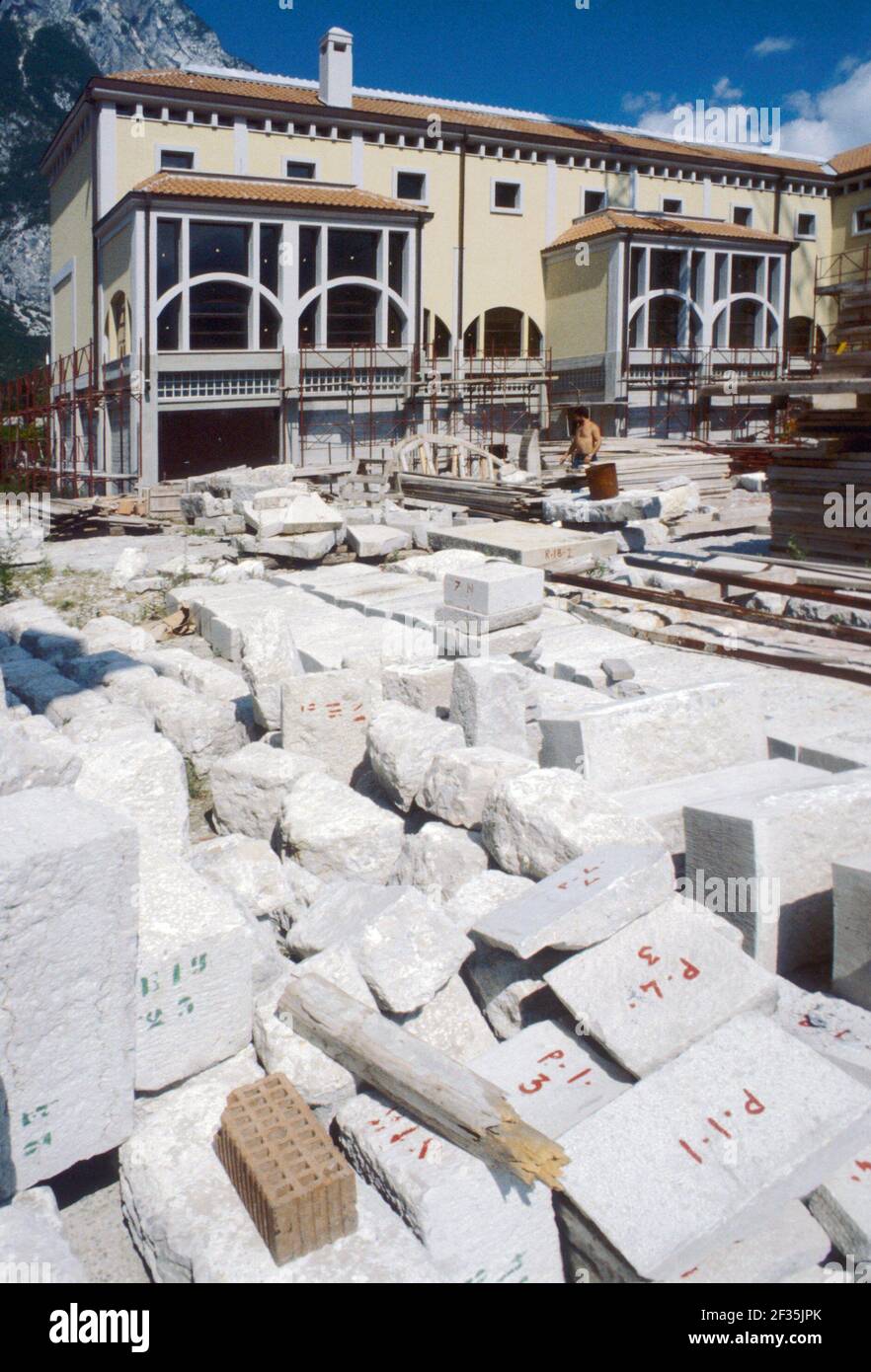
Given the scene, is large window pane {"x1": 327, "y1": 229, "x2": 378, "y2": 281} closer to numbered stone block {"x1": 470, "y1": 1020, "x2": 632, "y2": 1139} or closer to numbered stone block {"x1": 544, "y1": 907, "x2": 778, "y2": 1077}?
numbered stone block {"x1": 544, "y1": 907, "x2": 778, "y2": 1077}

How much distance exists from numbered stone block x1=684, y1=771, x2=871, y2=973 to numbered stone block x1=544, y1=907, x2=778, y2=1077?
1.58 ft

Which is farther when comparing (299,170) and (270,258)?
(299,170)

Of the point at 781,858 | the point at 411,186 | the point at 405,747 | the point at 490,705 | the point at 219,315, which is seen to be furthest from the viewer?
the point at 411,186

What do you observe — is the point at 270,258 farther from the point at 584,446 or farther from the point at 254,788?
the point at 254,788

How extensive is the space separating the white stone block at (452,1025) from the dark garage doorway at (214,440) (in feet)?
72.1

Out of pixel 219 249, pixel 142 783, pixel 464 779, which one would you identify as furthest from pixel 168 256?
pixel 464 779

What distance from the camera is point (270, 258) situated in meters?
25.1

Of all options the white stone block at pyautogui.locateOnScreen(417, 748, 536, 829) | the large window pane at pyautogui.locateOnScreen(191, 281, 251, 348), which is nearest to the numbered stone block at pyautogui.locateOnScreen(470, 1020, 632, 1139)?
the white stone block at pyautogui.locateOnScreen(417, 748, 536, 829)

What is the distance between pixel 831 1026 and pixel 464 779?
1807 mm

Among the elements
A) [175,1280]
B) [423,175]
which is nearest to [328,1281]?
[175,1280]

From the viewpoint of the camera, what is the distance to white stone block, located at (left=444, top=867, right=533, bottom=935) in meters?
4.16

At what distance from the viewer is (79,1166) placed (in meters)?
3.42
